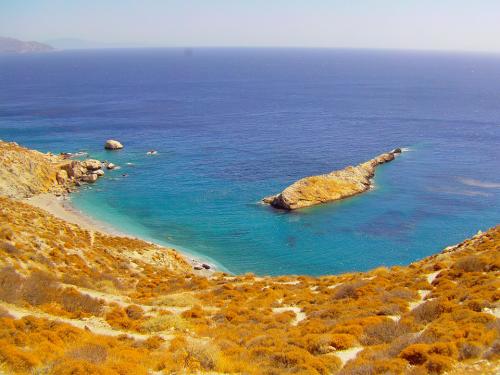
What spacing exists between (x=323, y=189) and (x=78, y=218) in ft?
122

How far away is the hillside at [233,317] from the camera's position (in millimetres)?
14992

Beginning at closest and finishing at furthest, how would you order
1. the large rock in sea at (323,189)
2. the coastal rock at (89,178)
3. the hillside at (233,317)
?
1. the hillside at (233,317)
2. the large rock in sea at (323,189)
3. the coastal rock at (89,178)

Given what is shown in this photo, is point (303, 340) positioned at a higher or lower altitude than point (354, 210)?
higher

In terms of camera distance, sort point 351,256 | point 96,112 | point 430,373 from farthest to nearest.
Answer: point 96,112 < point 351,256 < point 430,373

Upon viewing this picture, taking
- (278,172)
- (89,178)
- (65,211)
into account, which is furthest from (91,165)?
(278,172)

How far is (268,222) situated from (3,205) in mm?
32627

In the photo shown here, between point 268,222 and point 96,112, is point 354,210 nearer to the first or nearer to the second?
point 268,222

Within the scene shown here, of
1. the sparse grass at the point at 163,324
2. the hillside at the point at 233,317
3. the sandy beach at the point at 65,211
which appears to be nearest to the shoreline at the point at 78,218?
the sandy beach at the point at 65,211

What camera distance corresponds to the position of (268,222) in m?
61.5

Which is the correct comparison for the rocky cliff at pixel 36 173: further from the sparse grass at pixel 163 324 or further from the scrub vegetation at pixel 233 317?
the sparse grass at pixel 163 324

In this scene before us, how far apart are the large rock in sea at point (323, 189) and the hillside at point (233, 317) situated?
31.5 m

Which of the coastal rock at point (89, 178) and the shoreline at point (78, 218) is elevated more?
the coastal rock at point (89, 178)

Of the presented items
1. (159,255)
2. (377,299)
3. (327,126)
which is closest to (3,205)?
(159,255)

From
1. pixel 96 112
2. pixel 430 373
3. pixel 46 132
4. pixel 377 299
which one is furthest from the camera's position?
pixel 96 112
